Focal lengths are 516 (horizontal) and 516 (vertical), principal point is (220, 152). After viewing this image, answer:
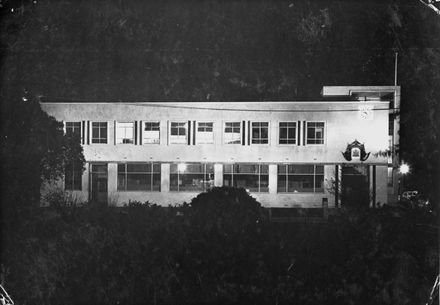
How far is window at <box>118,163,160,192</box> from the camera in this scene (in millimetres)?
26953

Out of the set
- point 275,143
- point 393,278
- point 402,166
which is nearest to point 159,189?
point 275,143

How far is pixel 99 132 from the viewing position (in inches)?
1064

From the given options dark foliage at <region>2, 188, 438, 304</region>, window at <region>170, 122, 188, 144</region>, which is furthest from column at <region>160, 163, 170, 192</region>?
dark foliage at <region>2, 188, 438, 304</region>

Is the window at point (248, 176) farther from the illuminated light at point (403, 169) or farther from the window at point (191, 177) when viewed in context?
the illuminated light at point (403, 169)

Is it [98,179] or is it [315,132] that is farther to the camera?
[98,179]

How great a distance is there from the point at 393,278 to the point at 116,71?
123 feet

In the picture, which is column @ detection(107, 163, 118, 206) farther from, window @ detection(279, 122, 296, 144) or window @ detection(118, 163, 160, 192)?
window @ detection(279, 122, 296, 144)

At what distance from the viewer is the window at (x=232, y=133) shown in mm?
26469

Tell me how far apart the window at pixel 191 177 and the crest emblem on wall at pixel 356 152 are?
6951 mm

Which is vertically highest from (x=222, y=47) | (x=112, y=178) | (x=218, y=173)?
(x=222, y=47)

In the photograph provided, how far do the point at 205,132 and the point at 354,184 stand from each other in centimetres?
803

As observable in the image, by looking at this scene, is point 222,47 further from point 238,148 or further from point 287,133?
point 287,133

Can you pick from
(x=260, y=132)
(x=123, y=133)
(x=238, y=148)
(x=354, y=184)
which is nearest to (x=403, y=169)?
(x=354, y=184)

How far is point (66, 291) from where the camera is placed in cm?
1233
